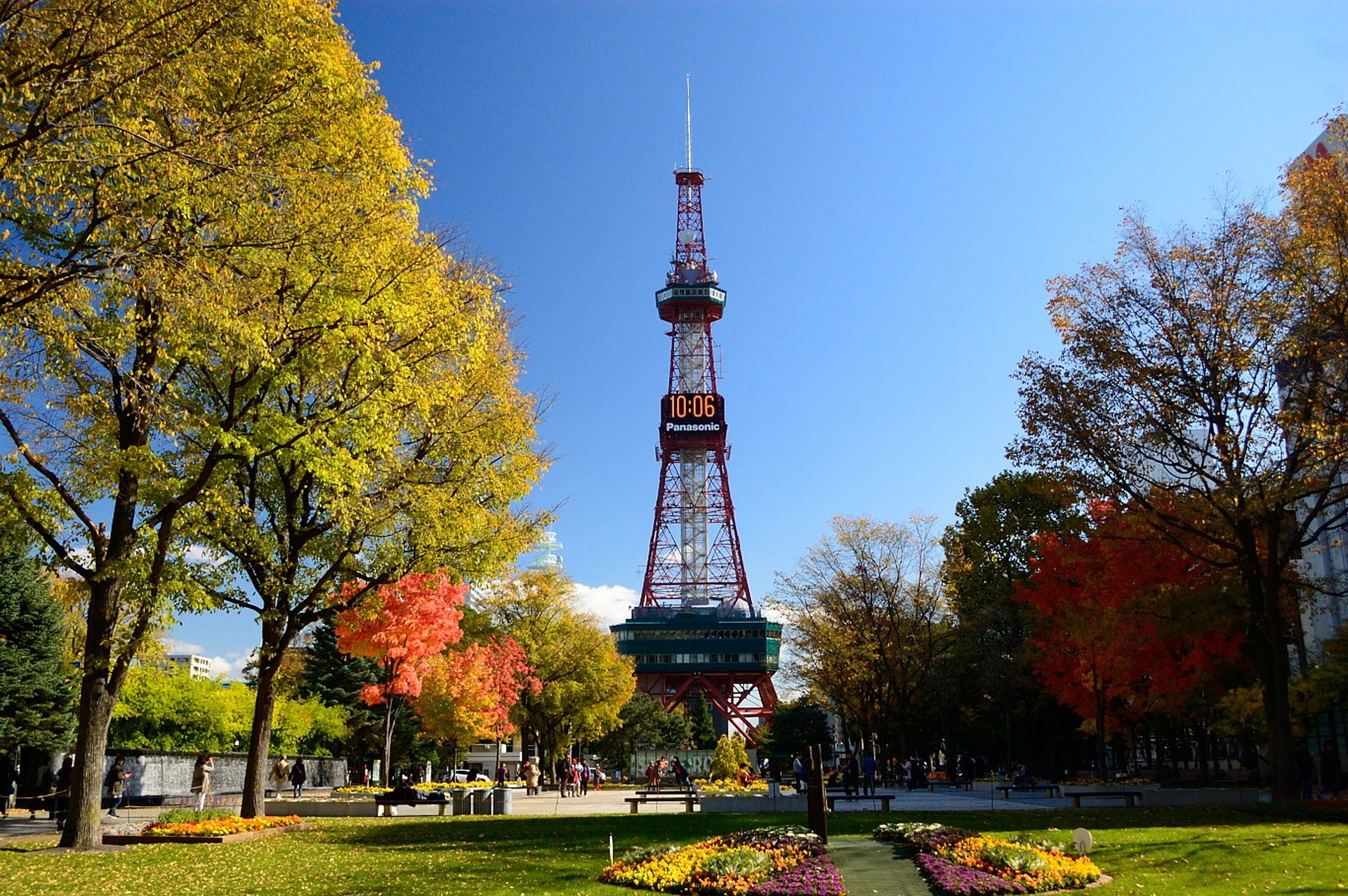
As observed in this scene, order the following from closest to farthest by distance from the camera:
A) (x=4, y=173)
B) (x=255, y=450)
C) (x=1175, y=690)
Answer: (x=4, y=173) → (x=255, y=450) → (x=1175, y=690)

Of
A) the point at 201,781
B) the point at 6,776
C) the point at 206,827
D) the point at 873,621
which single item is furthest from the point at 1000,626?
the point at 6,776

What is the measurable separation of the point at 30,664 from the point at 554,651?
22.5 metres

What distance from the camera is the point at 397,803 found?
91.4 feet

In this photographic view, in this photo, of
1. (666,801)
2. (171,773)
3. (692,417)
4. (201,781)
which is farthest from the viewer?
(692,417)

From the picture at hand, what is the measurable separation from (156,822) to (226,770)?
2082 cm

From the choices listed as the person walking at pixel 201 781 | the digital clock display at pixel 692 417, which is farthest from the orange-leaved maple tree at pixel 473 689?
the digital clock display at pixel 692 417

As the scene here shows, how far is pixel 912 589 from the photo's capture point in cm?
4178

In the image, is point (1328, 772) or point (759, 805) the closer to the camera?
point (759, 805)

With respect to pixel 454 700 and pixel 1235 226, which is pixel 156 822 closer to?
pixel 454 700

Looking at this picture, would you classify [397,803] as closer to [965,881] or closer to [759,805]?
[759,805]

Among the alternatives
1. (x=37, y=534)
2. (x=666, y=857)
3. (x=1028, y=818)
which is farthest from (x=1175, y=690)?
(x=37, y=534)

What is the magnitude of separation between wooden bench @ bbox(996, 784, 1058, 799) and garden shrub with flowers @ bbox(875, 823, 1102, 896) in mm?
18167

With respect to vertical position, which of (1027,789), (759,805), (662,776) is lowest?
(662,776)

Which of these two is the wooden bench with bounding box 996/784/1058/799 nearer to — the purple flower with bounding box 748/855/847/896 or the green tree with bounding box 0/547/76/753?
the purple flower with bounding box 748/855/847/896
